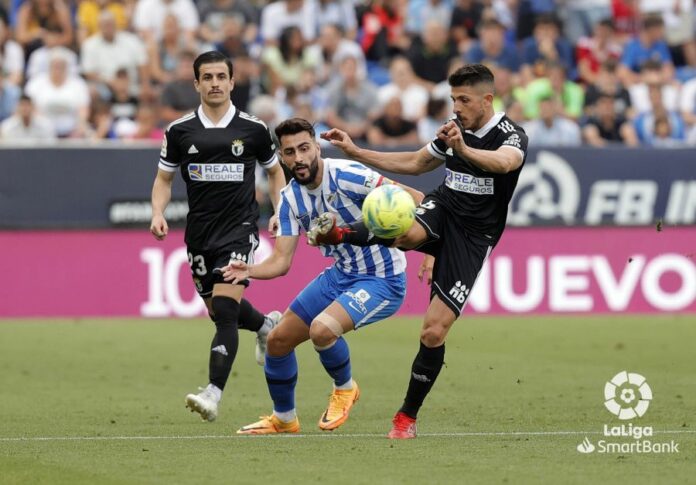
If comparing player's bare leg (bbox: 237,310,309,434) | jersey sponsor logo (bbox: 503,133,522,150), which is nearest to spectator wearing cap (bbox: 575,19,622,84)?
jersey sponsor logo (bbox: 503,133,522,150)

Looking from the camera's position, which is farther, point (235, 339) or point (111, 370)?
point (111, 370)

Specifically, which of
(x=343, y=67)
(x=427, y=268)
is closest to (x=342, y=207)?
(x=427, y=268)

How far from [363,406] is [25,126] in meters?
9.45

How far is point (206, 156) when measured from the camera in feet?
35.2

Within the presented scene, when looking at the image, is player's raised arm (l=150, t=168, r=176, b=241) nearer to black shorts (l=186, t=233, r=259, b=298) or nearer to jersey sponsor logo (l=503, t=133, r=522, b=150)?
black shorts (l=186, t=233, r=259, b=298)

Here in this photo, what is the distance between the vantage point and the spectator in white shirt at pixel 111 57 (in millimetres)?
20828

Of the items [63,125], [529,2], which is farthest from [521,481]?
[529,2]

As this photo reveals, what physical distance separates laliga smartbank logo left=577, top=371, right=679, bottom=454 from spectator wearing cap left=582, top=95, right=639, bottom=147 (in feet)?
28.6

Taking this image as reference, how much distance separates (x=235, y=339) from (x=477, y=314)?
886 centimetres

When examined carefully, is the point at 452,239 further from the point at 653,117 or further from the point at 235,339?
the point at 653,117

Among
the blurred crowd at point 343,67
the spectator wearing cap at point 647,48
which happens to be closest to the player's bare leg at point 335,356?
the blurred crowd at point 343,67

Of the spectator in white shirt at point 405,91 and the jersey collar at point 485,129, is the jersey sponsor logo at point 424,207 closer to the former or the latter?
the jersey collar at point 485,129

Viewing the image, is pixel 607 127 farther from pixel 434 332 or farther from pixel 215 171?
pixel 434 332

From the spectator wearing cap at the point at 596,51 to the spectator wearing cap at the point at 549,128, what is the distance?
268cm
